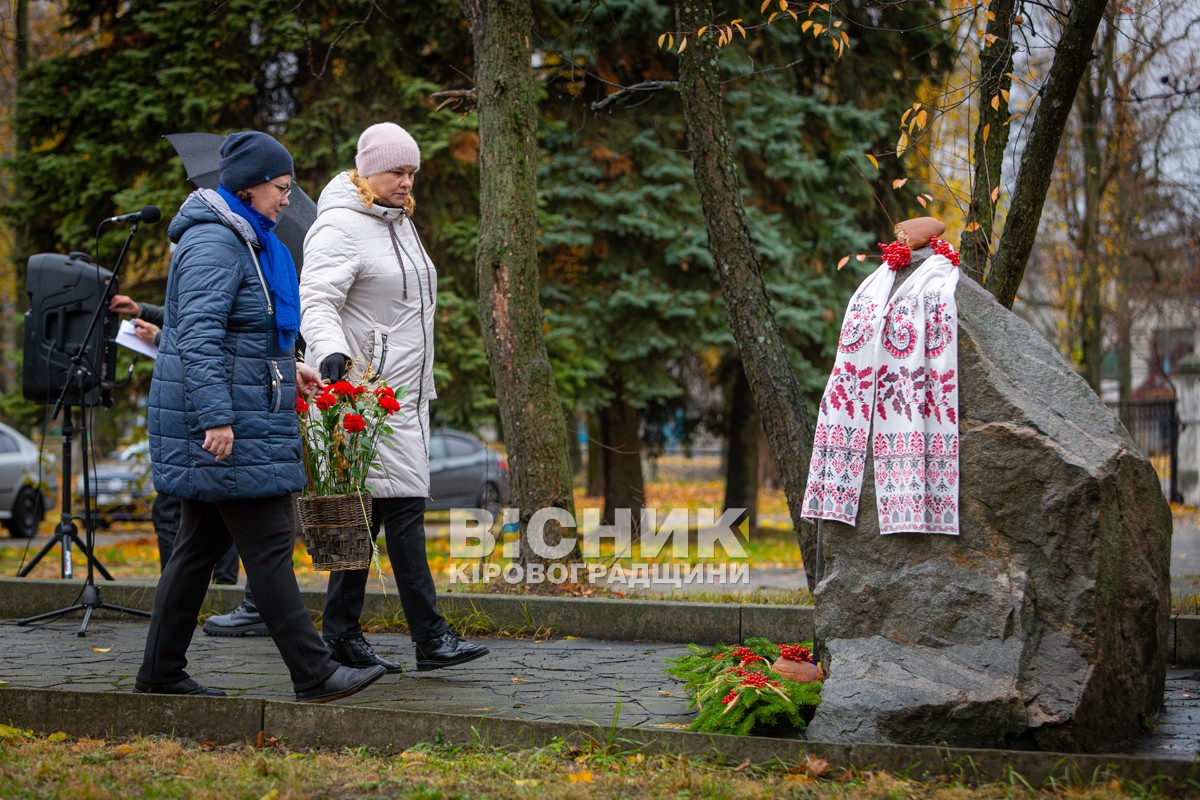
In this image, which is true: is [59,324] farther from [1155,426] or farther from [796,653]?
[1155,426]

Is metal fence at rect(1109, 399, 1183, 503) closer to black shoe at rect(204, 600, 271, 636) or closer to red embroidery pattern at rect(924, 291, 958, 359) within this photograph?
black shoe at rect(204, 600, 271, 636)

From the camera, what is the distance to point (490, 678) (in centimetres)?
523

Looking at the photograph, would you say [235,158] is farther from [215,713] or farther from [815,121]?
[815,121]

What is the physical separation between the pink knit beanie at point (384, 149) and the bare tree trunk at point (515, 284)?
2.35m

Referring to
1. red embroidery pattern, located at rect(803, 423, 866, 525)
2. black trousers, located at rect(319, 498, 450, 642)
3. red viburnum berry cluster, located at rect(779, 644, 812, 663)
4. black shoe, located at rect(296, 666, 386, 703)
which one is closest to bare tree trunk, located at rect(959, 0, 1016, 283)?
red embroidery pattern, located at rect(803, 423, 866, 525)

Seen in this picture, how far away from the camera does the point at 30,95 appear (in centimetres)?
1385

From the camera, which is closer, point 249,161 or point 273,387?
point 273,387

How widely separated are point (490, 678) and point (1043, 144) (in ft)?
12.9

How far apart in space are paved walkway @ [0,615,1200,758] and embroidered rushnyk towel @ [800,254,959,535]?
1.02 meters

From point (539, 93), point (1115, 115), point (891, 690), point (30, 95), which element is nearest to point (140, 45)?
point (30, 95)

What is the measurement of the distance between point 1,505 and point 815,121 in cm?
1117

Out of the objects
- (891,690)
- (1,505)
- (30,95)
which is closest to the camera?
(891,690)

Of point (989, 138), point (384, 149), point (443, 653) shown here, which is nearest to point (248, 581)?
point (443, 653)

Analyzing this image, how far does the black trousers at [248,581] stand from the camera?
4453mm
